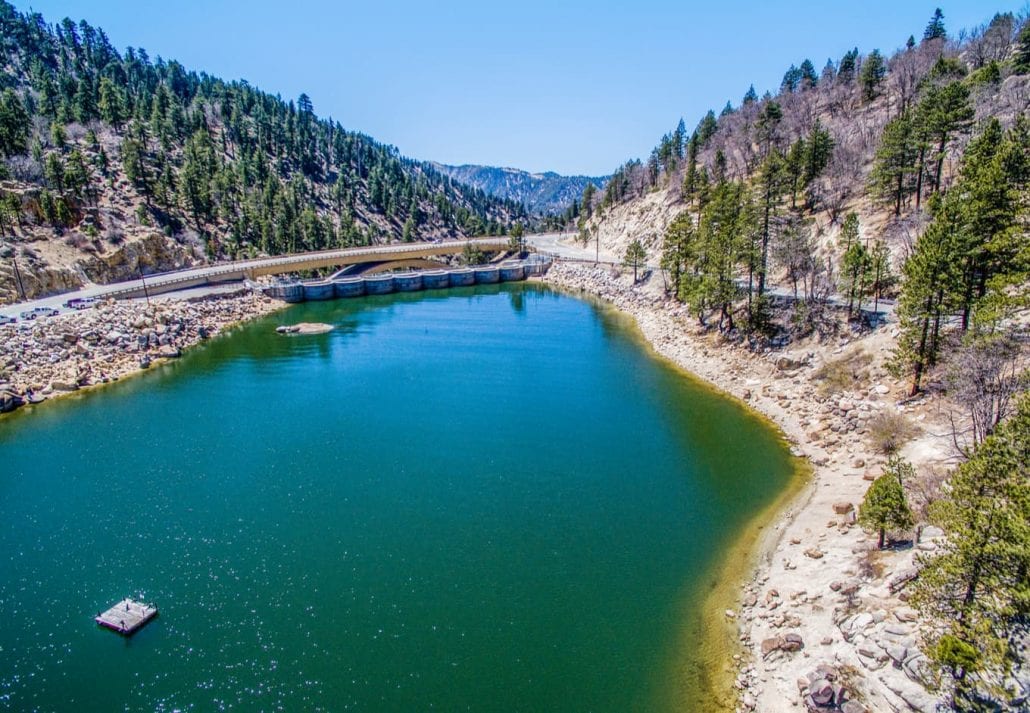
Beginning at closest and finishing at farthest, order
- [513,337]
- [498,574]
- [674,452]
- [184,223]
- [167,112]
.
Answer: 1. [498,574]
2. [674,452]
3. [513,337]
4. [184,223]
5. [167,112]

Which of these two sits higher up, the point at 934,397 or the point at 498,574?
the point at 934,397

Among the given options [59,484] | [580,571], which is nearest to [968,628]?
[580,571]

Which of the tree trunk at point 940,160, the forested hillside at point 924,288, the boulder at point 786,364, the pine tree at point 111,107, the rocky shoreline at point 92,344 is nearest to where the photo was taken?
the forested hillside at point 924,288

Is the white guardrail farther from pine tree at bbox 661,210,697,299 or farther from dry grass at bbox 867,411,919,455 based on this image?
dry grass at bbox 867,411,919,455

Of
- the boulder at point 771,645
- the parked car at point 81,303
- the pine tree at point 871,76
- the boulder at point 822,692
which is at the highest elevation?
the pine tree at point 871,76

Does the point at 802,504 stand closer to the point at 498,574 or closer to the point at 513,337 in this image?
the point at 498,574

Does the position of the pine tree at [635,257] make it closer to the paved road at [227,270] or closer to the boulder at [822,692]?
the paved road at [227,270]

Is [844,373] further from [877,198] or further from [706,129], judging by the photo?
[706,129]

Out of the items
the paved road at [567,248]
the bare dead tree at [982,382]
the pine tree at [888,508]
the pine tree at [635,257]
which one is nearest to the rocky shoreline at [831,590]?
the pine tree at [888,508]
